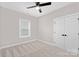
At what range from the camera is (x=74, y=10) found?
3.47 meters

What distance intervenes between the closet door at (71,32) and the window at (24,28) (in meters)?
3.21

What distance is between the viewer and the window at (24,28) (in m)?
5.15

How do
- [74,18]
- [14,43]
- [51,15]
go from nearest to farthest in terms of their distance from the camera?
[74,18] < [14,43] < [51,15]

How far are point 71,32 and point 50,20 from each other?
6.15ft

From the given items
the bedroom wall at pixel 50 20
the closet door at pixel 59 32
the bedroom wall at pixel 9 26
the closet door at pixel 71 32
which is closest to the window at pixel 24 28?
the bedroom wall at pixel 9 26

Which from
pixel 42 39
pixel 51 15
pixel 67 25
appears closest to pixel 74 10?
pixel 67 25

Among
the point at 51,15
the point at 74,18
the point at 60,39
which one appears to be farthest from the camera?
the point at 51,15

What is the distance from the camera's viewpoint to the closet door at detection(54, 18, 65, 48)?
3.97 metres

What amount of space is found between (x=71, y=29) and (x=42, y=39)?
278 cm

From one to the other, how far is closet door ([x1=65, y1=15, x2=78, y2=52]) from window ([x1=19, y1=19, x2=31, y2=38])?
321 cm

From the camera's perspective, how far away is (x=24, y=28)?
18.3ft

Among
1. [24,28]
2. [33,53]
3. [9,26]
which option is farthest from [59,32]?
[9,26]

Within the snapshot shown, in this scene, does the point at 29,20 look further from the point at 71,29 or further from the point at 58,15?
the point at 71,29

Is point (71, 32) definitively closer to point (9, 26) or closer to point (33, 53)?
point (33, 53)
